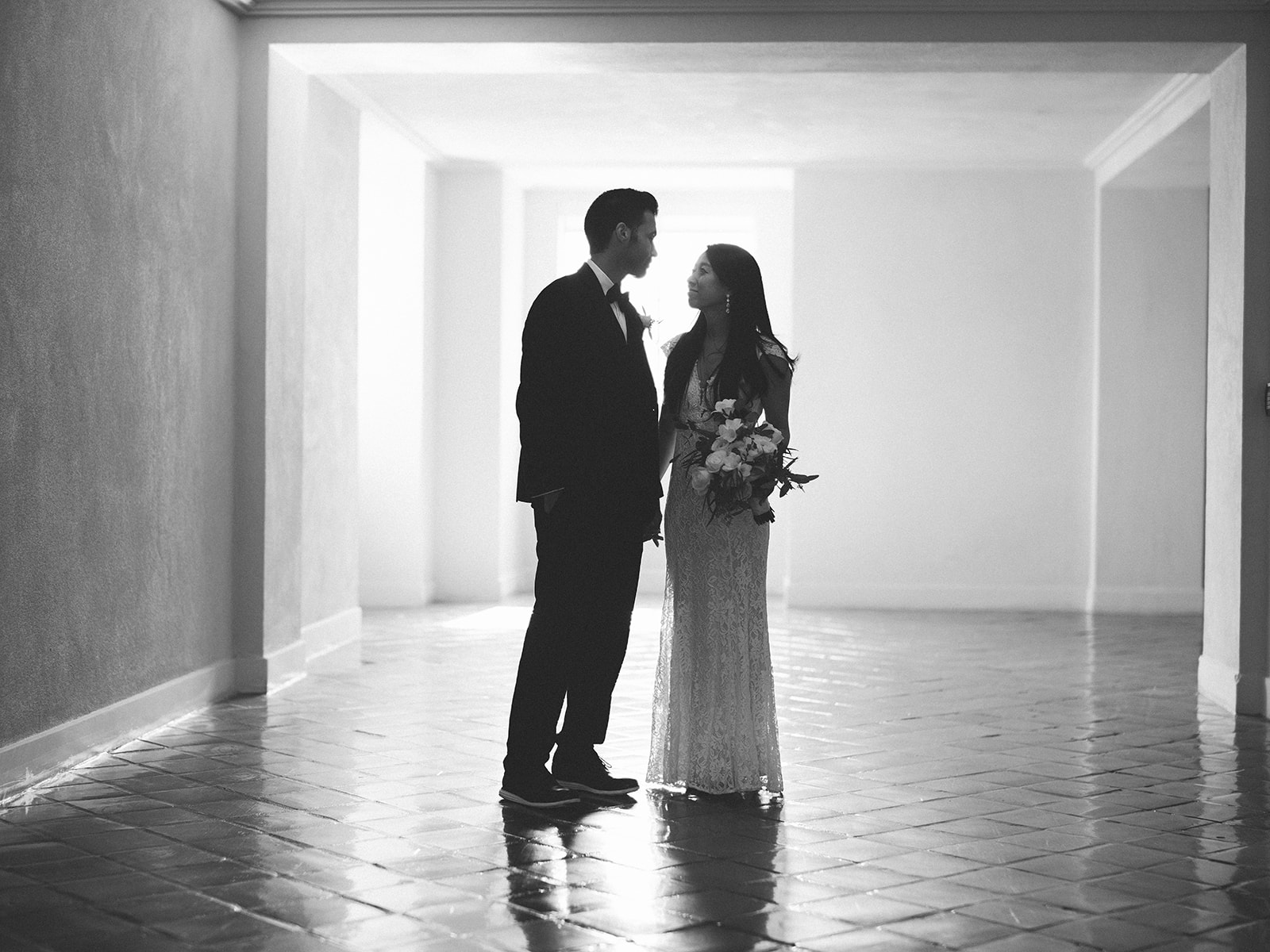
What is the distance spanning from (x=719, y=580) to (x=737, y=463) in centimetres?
40

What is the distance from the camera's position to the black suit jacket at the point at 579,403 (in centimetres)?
394

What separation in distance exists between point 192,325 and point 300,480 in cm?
120

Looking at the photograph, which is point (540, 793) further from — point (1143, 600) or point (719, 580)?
point (1143, 600)

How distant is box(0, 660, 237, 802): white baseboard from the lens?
420cm

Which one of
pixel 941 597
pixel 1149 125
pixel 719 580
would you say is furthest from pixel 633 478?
pixel 941 597

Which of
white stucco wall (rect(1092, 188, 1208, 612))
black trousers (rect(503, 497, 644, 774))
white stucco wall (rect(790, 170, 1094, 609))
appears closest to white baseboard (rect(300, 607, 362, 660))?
black trousers (rect(503, 497, 644, 774))

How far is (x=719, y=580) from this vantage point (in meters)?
4.19

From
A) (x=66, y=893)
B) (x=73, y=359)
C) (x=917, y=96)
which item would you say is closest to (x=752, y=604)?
(x=66, y=893)

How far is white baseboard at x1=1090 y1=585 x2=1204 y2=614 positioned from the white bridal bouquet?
6.50 m

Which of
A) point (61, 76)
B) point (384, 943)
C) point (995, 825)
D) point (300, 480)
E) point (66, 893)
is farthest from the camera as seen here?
point (300, 480)

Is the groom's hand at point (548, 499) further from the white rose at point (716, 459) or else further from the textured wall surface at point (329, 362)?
the textured wall surface at point (329, 362)

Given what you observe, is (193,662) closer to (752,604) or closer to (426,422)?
(752,604)

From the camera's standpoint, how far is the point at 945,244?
1026 centimetres

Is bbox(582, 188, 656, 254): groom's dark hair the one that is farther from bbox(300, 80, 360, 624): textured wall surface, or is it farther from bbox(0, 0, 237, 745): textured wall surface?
bbox(300, 80, 360, 624): textured wall surface
